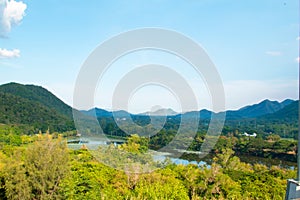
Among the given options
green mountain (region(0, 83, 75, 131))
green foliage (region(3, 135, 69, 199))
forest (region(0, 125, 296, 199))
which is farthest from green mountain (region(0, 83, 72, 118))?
green foliage (region(3, 135, 69, 199))

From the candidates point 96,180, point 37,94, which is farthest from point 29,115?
point 96,180

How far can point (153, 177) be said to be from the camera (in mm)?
9172

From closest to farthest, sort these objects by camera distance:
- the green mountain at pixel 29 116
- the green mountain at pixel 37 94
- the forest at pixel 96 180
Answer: the forest at pixel 96 180, the green mountain at pixel 29 116, the green mountain at pixel 37 94

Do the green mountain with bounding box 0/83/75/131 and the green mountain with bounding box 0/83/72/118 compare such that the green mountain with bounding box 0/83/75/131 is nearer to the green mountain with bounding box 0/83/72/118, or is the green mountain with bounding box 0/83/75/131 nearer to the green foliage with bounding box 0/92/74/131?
the green foliage with bounding box 0/92/74/131

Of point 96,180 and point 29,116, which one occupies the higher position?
point 29,116

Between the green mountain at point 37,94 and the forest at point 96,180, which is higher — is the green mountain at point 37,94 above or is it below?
above

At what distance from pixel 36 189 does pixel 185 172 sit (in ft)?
16.8

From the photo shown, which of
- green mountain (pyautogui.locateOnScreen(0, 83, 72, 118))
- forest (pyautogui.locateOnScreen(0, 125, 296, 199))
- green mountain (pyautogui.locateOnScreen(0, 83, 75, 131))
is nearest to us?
forest (pyautogui.locateOnScreen(0, 125, 296, 199))

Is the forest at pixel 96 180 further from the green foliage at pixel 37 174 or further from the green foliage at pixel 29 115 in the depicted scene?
the green foliage at pixel 29 115

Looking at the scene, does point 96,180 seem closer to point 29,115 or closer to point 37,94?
point 29,115

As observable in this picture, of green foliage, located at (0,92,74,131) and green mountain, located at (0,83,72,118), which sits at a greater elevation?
green mountain, located at (0,83,72,118)

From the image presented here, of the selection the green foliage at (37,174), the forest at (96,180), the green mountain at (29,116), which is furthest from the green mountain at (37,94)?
the green foliage at (37,174)

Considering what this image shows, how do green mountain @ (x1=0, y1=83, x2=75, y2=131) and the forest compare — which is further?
green mountain @ (x1=0, y1=83, x2=75, y2=131)

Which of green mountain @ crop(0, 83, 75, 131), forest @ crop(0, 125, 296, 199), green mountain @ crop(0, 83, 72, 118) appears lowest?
forest @ crop(0, 125, 296, 199)
